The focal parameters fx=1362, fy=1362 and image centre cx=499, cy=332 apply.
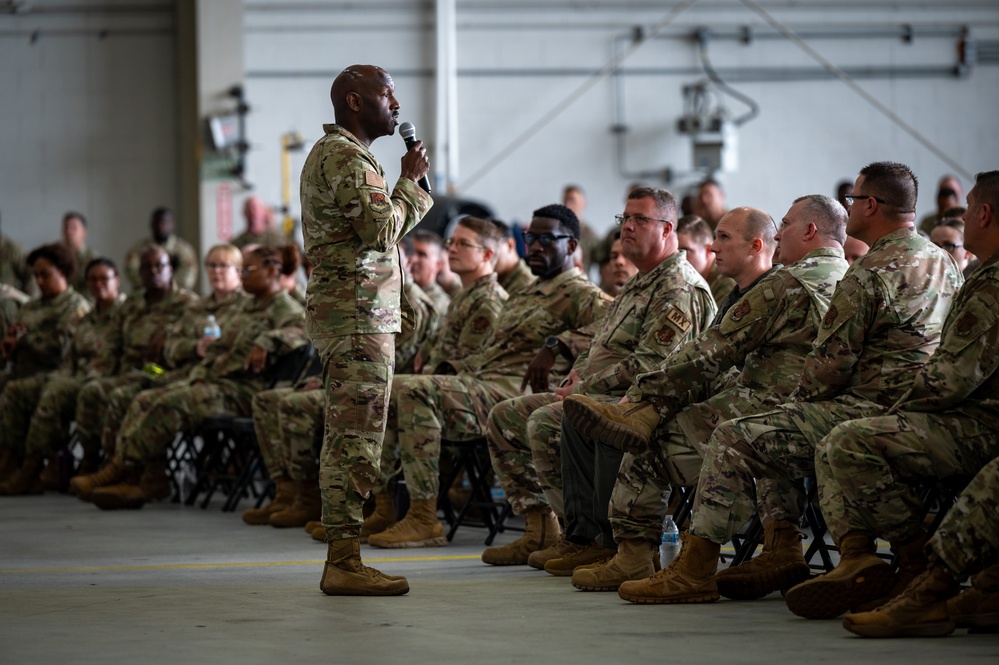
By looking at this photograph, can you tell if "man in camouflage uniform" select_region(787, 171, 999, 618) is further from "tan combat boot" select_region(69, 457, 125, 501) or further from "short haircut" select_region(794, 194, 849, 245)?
"tan combat boot" select_region(69, 457, 125, 501)

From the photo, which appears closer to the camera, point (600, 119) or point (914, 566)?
point (914, 566)

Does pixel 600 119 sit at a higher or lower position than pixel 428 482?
higher

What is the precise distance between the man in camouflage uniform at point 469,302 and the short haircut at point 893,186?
2.54 metres

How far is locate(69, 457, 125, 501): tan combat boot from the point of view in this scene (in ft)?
25.2

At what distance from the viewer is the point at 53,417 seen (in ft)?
28.0

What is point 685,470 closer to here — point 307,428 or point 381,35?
point 307,428

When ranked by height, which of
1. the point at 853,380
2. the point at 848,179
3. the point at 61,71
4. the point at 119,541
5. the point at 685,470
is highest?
the point at 61,71

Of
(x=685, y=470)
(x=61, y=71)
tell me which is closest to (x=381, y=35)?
(x=61, y=71)

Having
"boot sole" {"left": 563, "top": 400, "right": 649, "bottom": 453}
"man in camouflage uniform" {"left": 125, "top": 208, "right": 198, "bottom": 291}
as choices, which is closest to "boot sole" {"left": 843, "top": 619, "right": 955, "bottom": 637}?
"boot sole" {"left": 563, "top": 400, "right": 649, "bottom": 453}

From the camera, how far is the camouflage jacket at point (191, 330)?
8.13 m

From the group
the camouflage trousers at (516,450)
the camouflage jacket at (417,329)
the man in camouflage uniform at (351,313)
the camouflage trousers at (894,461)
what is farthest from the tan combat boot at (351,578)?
the camouflage jacket at (417,329)

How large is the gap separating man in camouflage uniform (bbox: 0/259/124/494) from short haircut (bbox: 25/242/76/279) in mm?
397

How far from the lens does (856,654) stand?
3.21 m

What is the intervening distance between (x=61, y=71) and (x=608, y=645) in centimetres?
1196
